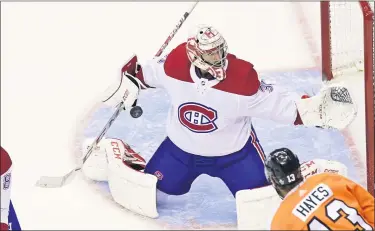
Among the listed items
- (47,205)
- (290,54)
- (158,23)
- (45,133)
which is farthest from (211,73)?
(158,23)

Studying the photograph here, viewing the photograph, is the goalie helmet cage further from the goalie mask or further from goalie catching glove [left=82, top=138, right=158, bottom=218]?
the goalie mask

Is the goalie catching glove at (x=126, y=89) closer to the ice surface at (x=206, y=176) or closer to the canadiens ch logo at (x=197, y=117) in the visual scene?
the canadiens ch logo at (x=197, y=117)

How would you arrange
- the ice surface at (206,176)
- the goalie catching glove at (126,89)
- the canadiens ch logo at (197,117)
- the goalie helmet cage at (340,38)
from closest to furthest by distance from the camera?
1. the canadiens ch logo at (197,117)
2. the goalie catching glove at (126,89)
3. the ice surface at (206,176)
4. the goalie helmet cage at (340,38)

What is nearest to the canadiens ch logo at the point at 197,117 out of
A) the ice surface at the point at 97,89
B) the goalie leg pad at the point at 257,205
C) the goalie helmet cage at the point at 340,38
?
the goalie leg pad at the point at 257,205

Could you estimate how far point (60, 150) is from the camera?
485 cm

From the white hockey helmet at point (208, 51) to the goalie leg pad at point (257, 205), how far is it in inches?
17.8

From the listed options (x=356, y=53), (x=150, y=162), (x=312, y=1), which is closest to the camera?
(x=150, y=162)

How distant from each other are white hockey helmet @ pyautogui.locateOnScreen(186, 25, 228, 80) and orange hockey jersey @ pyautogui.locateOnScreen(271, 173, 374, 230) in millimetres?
858

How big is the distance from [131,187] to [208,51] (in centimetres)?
69

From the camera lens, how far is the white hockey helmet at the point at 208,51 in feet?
12.9

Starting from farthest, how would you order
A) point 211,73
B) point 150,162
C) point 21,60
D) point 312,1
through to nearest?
point 312,1, point 21,60, point 150,162, point 211,73

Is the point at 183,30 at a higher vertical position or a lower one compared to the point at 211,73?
lower

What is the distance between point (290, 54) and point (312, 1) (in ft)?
2.11

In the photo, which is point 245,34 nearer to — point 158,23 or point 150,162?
point 158,23
